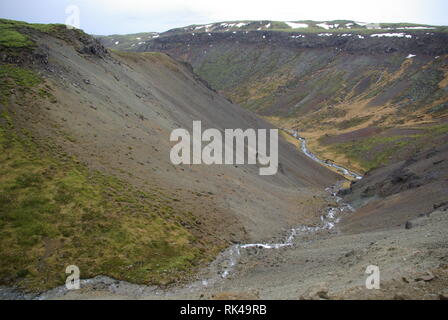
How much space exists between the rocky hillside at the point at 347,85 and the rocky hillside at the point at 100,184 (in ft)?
144

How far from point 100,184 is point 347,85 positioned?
138m

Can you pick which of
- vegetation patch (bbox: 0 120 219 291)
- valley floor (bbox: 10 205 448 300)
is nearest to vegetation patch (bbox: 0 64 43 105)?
vegetation patch (bbox: 0 120 219 291)

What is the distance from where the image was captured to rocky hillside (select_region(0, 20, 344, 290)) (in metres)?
23.4

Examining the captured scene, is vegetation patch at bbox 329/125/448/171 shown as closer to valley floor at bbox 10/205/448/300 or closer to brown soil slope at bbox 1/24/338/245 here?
brown soil slope at bbox 1/24/338/245

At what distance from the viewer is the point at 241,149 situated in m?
61.0

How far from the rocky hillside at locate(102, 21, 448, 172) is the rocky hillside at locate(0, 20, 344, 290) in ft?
144

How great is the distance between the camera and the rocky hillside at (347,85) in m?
97.3

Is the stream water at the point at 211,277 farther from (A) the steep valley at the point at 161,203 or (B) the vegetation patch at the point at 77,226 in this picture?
(B) the vegetation patch at the point at 77,226

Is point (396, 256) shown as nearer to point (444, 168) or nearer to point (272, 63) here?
point (444, 168)

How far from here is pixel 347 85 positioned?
480 feet

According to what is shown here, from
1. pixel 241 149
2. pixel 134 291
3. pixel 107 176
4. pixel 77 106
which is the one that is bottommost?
pixel 134 291

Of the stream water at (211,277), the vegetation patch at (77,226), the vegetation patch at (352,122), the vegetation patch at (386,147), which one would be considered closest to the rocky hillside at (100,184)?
the vegetation patch at (77,226)

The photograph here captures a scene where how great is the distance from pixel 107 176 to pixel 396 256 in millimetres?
25146
